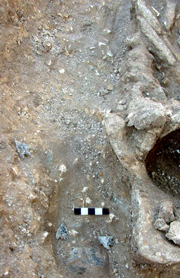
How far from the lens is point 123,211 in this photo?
322cm

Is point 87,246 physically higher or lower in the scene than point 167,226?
lower

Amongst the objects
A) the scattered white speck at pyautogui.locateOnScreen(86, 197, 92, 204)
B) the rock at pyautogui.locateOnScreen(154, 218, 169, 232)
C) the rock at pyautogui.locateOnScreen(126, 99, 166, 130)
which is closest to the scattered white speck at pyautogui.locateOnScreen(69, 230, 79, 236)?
the scattered white speck at pyautogui.locateOnScreen(86, 197, 92, 204)

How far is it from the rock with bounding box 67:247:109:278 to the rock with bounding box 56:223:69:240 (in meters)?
0.17

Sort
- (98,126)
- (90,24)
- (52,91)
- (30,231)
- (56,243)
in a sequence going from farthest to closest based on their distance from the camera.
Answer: (90,24), (52,91), (98,126), (56,243), (30,231)

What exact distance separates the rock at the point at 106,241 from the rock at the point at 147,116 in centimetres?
134

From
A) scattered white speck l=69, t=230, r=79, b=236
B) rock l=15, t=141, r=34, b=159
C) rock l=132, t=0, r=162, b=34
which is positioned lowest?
scattered white speck l=69, t=230, r=79, b=236

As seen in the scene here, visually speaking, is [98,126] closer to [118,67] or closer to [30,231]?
[118,67]

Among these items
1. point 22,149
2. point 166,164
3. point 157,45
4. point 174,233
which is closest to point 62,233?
point 22,149

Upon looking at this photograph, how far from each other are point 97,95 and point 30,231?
2.27m

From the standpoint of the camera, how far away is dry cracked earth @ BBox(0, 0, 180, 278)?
2.75 meters

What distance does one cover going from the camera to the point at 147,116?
2967mm

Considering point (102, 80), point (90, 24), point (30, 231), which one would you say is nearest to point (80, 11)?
point (90, 24)

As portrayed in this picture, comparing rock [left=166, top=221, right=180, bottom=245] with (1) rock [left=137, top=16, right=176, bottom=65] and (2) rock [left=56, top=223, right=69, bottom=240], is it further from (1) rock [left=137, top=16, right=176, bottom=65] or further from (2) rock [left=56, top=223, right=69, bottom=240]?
(1) rock [left=137, top=16, right=176, bottom=65]

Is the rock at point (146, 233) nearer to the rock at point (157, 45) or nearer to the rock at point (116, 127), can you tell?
the rock at point (116, 127)
